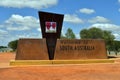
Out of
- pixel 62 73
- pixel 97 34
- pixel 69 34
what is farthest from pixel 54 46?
pixel 97 34

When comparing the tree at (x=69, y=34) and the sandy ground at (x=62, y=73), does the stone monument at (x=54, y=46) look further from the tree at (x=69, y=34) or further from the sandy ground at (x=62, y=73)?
the tree at (x=69, y=34)

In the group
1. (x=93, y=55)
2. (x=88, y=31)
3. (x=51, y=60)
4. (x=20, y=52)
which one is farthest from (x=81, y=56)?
(x=88, y=31)

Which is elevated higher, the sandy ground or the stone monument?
the stone monument

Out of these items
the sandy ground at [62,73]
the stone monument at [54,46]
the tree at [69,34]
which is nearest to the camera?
the sandy ground at [62,73]

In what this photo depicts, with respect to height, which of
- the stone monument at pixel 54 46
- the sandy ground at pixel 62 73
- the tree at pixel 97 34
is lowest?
the sandy ground at pixel 62 73

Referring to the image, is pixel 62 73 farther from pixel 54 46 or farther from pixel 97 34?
pixel 97 34

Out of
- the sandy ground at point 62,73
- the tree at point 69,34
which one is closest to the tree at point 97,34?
the tree at point 69,34

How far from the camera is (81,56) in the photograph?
107 feet

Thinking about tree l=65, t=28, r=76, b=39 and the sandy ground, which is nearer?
the sandy ground

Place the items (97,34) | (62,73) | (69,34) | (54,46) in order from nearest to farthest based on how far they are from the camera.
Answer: (62,73) → (54,46) → (69,34) → (97,34)

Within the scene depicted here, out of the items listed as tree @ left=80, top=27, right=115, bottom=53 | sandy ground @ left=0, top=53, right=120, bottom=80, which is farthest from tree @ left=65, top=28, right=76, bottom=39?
sandy ground @ left=0, top=53, right=120, bottom=80

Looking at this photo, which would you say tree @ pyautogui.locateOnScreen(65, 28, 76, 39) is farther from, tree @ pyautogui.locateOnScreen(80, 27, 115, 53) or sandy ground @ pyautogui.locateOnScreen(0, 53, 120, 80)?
sandy ground @ pyautogui.locateOnScreen(0, 53, 120, 80)

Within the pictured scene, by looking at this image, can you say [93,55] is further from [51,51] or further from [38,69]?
[38,69]

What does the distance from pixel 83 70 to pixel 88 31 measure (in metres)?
61.6
